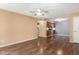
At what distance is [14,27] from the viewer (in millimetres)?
3248

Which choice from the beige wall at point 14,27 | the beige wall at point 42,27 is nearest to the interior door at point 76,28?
the beige wall at point 42,27

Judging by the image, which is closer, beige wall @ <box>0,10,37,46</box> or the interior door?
beige wall @ <box>0,10,37,46</box>

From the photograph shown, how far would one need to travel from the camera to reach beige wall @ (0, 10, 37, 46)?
3.16 m

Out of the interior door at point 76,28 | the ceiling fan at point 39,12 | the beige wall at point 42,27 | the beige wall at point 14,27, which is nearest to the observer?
the ceiling fan at point 39,12

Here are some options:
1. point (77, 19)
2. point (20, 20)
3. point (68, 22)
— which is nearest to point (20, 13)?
point (20, 20)

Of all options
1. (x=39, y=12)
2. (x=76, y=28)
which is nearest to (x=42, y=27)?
(x=39, y=12)

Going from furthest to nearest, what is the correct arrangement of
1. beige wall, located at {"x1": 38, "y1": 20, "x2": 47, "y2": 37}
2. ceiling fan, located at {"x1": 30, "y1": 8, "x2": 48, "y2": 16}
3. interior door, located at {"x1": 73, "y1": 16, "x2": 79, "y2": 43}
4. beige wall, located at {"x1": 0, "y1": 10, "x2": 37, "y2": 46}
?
interior door, located at {"x1": 73, "y1": 16, "x2": 79, "y2": 43} → beige wall, located at {"x1": 38, "y1": 20, "x2": 47, "y2": 37} → beige wall, located at {"x1": 0, "y1": 10, "x2": 37, "y2": 46} → ceiling fan, located at {"x1": 30, "y1": 8, "x2": 48, "y2": 16}

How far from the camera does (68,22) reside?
14.3 feet

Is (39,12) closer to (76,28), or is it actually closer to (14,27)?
(14,27)

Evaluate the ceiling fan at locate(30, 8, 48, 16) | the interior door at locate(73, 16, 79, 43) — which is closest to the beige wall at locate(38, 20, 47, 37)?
the ceiling fan at locate(30, 8, 48, 16)

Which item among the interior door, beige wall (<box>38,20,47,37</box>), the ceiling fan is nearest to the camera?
the ceiling fan

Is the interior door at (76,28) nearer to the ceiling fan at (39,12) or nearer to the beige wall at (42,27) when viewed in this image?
the beige wall at (42,27)

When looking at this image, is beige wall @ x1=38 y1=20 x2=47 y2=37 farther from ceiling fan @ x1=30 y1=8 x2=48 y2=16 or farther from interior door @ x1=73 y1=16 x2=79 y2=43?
interior door @ x1=73 y1=16 x2=79 y2=43

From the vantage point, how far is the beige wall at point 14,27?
316 cm
